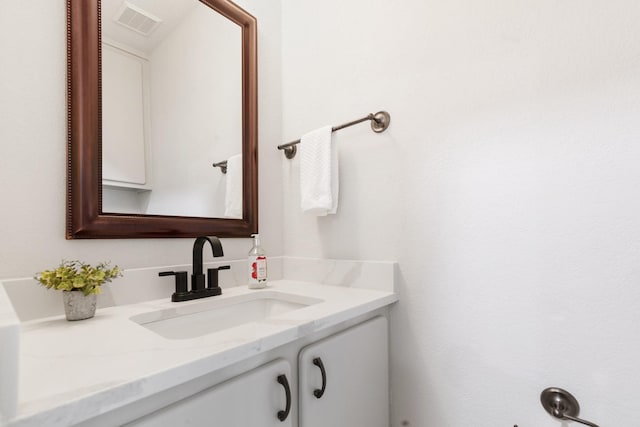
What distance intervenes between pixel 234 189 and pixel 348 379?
792 mm

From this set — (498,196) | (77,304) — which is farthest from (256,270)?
(498,196)

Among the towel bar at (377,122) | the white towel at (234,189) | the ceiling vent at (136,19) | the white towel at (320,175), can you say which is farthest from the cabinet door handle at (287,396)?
the ceiling vent at (136,19)

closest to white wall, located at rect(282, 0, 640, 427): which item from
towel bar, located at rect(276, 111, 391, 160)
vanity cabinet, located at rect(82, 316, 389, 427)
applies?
towel bar, located at rect(276, 111, 391, 160)

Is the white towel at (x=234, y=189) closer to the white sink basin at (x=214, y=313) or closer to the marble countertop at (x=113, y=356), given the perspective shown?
the white sink basin at (x=214, y=313)

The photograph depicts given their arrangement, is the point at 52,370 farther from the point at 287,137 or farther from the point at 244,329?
the point at 287,137

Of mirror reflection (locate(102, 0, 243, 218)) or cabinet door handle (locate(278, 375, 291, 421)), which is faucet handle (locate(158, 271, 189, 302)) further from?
cabinet door handle (locate(278, 375, 291, 421))

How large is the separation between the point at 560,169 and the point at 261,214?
1.03 meters

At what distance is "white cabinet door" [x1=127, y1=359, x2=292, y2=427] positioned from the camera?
1.67ft

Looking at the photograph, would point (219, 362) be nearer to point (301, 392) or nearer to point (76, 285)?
point (301, 392)

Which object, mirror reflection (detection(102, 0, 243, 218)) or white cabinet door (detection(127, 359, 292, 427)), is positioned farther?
mirror reflection (detection(102, 0, 243, 218))

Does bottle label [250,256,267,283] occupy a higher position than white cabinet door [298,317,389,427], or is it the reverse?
bottle label [250,256,267,283]

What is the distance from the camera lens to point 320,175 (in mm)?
1156

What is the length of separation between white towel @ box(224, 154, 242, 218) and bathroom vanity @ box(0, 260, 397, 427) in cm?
32

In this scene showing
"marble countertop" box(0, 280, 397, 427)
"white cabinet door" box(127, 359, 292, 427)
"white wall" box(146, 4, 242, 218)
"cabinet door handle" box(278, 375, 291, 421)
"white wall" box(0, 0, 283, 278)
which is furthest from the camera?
"white wall" box(146, 4, 242, 218)
